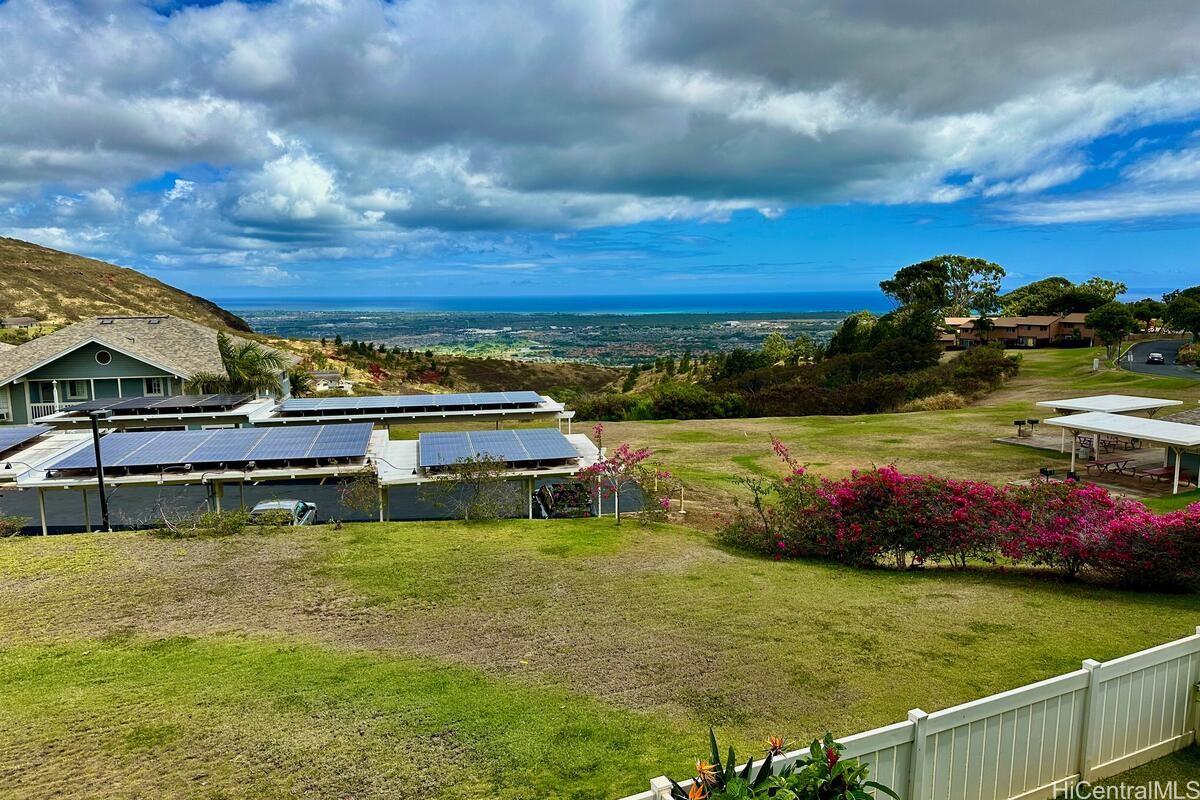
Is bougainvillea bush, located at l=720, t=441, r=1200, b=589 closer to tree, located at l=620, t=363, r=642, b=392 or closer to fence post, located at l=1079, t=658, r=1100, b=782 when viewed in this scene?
fence post, located at l=1079, t=658, r=1100, b=782

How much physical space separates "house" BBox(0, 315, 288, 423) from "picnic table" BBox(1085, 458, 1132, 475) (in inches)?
1432

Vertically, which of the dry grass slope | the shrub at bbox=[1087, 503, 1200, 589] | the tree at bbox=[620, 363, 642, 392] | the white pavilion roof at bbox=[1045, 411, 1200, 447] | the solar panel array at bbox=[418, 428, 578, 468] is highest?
the dry grass slope

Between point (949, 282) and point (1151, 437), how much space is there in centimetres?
8284

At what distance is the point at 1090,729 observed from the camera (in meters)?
6.74

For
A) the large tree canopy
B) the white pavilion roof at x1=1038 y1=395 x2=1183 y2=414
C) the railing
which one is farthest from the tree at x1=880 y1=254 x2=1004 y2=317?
the railing

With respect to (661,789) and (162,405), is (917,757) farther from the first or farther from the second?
(162,405)

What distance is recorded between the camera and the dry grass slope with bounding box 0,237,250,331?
8862 centimetres

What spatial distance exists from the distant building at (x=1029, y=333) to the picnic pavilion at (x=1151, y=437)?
53.2 meters

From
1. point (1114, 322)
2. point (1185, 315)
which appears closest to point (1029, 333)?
point (1185, 315)

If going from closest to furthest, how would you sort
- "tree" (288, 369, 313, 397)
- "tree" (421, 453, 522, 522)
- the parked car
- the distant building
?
the parked car, "tree" (421, 453, 522, 522), "tree" (288, 369, 313, 397), the distant building

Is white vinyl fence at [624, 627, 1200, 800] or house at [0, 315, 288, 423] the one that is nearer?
white vinyl fence at [624, 627, 1200, 800]

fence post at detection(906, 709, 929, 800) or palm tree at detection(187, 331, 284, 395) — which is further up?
palm tree at detection(187, 331, 284, 395)

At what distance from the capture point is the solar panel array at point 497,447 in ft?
62.5

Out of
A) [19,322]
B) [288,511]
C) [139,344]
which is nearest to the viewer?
[288,511]
